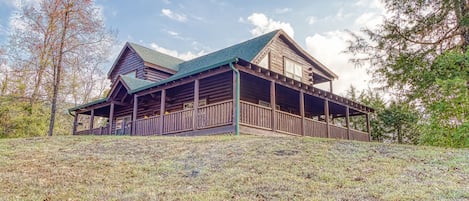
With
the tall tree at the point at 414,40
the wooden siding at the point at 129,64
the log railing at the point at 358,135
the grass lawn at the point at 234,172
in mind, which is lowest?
the grass lawn at the point at 234,172

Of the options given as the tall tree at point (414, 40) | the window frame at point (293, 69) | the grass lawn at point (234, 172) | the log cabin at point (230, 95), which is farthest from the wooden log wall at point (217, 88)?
the grass lawn at point (234, 172)

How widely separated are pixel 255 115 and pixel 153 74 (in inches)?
453

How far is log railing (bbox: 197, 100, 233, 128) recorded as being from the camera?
1435 centimetres

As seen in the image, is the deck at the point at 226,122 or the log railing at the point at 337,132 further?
the log railing at the point at 337,132

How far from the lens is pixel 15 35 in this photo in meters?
22.5

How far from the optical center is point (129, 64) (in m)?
26.0

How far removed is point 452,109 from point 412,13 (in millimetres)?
4682

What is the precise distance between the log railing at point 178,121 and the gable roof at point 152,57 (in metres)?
8.40

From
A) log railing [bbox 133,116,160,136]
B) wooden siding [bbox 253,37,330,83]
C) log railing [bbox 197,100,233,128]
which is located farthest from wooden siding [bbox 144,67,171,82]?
log railing [bbox 197,100,233,128]

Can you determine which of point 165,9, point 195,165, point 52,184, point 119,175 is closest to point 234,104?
point 195,165

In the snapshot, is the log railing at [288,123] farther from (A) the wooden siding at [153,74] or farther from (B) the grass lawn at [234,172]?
(A) the wooden siding at [153,74]

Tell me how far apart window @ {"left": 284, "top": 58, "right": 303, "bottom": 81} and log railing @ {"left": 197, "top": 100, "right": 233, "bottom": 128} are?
307 inches

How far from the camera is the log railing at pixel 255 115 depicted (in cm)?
1442

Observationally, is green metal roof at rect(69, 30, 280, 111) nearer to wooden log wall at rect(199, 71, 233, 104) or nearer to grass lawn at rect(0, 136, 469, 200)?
wooden log wall at rect(199, 71, 233, 104)
